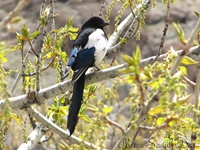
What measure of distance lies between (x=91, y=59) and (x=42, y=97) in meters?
0.50

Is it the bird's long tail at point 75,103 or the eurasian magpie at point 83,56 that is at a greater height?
the eurasian magpie at point 83,56

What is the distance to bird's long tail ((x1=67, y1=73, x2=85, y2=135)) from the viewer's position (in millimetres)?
1887

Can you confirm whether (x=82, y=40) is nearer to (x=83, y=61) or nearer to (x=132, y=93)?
(x=83, y=61)

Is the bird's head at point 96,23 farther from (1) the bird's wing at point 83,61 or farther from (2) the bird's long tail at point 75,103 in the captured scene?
(2) the bird's long tail at point 75,103

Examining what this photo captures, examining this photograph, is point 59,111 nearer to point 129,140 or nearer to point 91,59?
point 91,59

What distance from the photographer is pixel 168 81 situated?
3.23ft

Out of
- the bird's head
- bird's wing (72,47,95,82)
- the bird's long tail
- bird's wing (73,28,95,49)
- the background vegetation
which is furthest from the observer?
the bird's head

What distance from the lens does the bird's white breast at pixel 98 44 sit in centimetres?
225

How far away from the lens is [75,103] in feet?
6.39

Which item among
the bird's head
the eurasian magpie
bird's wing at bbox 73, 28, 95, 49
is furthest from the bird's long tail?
the bird's head

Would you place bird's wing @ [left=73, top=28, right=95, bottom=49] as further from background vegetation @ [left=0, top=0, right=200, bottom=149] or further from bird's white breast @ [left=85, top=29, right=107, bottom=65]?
background vegetation @ [left=0, top=0, right=200, bottom=149]

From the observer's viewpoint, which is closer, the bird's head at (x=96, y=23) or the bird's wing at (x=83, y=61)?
the bird's wing at (x=83, y=61)

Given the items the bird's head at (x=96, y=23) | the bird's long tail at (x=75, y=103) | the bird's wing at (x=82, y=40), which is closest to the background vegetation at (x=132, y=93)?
the bird's long tail at (x=75, y=103)

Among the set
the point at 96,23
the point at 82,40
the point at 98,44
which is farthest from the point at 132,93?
the point at 96,23
